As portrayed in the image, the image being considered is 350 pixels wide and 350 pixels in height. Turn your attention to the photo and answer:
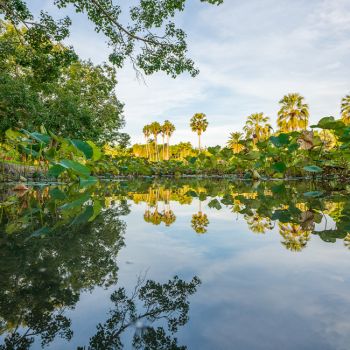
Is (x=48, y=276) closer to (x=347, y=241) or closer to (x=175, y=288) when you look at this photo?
(x=175, y=288)

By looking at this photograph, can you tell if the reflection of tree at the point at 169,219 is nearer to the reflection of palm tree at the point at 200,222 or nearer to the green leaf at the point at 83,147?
the reflection of palm tree at the point at 200,222

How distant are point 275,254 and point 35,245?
1041mm

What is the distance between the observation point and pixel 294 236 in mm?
1507

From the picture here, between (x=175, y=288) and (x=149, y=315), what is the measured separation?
164 millimetres

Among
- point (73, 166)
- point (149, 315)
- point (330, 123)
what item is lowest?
point (149, 315)

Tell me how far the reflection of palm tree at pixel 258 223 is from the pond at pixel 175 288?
31 millimetres

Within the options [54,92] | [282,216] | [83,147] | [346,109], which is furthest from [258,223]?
[346,109]

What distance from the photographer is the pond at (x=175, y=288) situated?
1.91 ft

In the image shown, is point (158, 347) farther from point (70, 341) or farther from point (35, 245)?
point (35, 245)

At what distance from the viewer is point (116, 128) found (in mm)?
23672

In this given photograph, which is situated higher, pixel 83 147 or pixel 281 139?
pixel 281 139

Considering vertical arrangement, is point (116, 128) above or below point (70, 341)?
above

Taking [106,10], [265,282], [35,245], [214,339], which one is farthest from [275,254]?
[106,10]

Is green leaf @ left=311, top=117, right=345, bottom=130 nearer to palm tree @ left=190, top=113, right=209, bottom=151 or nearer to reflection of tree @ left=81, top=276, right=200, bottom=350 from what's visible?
reflection of tree @ left=81, top=276, right=200, bottom=350
